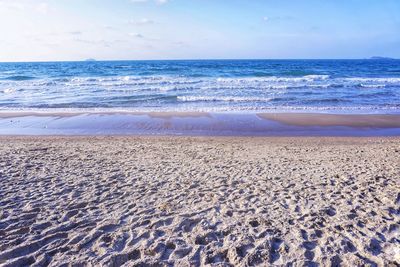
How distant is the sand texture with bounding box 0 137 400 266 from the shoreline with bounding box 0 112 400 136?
3389 mm

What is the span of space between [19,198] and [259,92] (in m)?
19.8

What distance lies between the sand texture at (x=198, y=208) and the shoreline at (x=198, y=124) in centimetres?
339

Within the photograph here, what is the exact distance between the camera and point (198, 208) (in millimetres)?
5188

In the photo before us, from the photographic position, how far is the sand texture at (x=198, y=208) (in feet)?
13.0

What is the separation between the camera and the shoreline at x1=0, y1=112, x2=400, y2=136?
12.2 meters

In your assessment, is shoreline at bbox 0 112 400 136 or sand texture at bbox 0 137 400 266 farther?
shoreline at bbox 0 112 400 136

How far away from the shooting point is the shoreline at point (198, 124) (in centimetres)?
1221

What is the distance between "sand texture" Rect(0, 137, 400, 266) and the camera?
3969 mm

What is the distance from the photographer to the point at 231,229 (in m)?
4.52

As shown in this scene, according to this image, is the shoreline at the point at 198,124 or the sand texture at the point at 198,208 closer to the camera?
the sand texture at the point at 198,208

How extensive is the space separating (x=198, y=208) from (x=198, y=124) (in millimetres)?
8290

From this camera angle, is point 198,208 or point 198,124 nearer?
point 198,208

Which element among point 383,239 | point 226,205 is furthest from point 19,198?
point 383,239

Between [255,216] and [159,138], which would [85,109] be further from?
[255,216]
